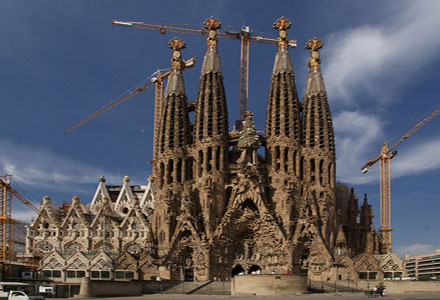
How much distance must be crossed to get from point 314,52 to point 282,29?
6590 millimetres

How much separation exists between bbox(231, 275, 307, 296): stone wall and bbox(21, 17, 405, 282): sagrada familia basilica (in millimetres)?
18709

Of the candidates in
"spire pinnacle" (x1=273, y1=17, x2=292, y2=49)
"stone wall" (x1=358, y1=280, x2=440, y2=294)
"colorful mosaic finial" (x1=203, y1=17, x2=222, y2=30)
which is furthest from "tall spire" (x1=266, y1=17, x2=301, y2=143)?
"stone wall" (x1=358, y1=280, x2=440, y2=294)

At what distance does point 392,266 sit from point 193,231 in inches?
1069

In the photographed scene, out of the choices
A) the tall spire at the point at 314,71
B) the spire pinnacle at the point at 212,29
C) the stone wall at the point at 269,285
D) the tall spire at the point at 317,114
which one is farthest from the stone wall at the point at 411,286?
the spire pinnacle at the point at 212,29

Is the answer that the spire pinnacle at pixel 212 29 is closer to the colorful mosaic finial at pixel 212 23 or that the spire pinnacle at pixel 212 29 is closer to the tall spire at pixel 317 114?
the colorful mosaic finial at pixel 212 23

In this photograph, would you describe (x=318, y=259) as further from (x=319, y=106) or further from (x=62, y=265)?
(x=62, y=265)

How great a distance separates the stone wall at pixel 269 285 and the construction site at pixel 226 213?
Result: 1533 centimetres

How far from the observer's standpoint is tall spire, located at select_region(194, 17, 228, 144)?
3036 inches

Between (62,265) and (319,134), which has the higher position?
(319,134)

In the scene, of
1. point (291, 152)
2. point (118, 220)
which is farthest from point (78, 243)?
point (291, 152)

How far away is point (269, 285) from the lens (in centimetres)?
4512

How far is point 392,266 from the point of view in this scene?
67.6m

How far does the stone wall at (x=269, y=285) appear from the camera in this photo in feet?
148

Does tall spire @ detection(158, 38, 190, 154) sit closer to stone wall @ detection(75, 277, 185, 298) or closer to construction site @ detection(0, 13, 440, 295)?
construction site @ detection(0, 13, 440, 295)
